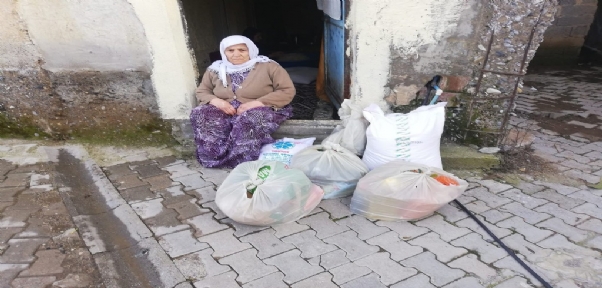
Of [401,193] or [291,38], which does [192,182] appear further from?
[291,38]

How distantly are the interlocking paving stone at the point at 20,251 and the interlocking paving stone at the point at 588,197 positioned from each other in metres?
3.53

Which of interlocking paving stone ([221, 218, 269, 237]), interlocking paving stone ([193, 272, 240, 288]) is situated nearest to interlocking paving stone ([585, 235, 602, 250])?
interlocking paving stone ([221, 218, 269, 237])

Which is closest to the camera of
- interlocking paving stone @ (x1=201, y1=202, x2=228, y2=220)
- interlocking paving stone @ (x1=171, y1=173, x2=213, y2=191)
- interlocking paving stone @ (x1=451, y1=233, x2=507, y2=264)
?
interlocking paving stone @ (x1=451, y1=233, x2=507, y2=264)

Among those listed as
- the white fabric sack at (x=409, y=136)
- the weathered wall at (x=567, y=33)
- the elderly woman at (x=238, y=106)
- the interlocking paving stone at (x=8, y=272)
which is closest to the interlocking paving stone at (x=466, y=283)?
the white fabric sack at (x=409, y=136)

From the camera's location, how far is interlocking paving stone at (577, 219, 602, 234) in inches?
98.9

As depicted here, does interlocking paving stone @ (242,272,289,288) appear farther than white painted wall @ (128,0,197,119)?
No

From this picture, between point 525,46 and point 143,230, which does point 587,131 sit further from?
point 143,230

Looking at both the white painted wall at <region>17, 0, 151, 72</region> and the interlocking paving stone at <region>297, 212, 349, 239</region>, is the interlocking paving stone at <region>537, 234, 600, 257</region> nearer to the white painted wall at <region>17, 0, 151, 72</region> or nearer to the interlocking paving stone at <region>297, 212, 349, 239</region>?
the interlocking paving stone at <region>297, 212, 349, 239</region>

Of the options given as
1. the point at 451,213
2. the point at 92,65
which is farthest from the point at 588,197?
the point at 92,65

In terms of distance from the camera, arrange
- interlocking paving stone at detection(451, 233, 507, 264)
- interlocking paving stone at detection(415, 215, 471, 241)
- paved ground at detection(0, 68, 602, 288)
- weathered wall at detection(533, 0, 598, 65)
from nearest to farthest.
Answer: paved ground at detection(0, 68, 602, 288)
interlocking paving stone at detection(451, 233, 507, 264)
interlocking paving stone at detection(415, 215, 471, 241)
weathered wall at detection(533, 0, 598, 65)

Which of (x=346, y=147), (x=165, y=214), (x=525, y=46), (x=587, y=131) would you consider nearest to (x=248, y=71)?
(x=346, y=147)

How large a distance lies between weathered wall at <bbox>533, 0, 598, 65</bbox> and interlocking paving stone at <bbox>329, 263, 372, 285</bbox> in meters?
6.73

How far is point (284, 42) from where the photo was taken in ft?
22.7

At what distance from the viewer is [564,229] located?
2.53 m
